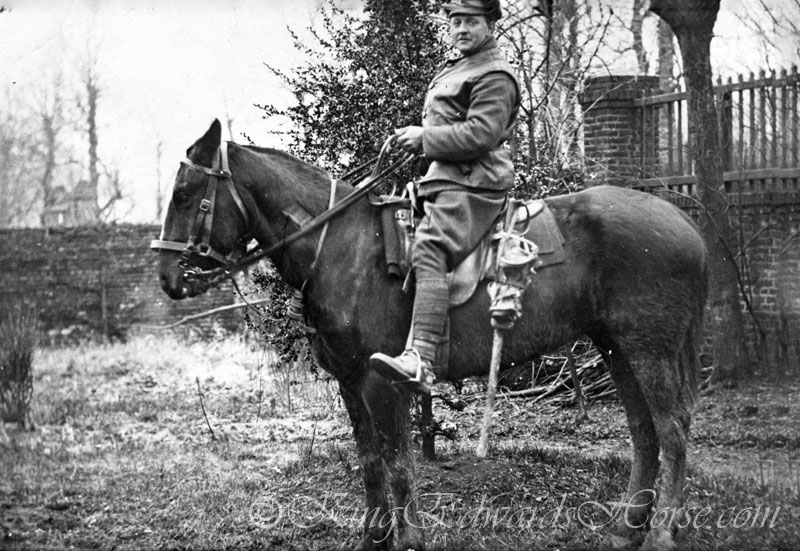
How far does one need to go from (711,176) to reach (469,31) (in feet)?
21.4

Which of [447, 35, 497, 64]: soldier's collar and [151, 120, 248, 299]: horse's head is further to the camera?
[447, 35, 497, 64]: soldier's collar

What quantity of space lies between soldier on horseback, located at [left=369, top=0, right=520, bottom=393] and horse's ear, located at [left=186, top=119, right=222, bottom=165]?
1101 millimetres

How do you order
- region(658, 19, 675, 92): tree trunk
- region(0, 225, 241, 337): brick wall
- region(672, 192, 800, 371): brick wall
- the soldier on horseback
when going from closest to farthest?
the soldier on horseback, region(672, 192, 800, 371): brick wall, region(0, 225, 241, 337): brick wall, region(658, 19, 675, 92): tree trunk

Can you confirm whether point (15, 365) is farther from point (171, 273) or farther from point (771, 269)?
point (771, 269)

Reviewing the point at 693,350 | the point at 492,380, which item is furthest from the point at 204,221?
the point at 693,350

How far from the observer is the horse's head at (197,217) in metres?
4.66

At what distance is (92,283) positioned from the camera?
1681 centimetres

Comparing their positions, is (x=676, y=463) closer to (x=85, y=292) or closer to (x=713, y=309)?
(x=713, y=309)

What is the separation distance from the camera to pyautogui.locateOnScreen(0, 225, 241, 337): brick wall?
1666 centimetres

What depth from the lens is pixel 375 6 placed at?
668 cm

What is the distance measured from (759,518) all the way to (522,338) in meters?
2.20

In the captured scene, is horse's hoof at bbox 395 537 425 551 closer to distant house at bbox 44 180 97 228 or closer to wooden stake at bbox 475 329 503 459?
wooden stake at bbox 475 329 503 459

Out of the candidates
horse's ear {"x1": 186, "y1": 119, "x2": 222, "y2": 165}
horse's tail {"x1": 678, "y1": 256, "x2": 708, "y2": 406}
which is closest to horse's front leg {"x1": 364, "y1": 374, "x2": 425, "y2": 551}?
horse's ear {"x1": 186, "y1": 119, "x2": 222, "y2": 165}

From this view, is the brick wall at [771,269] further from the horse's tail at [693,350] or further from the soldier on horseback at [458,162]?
the soldier on horseback at [458,162]
